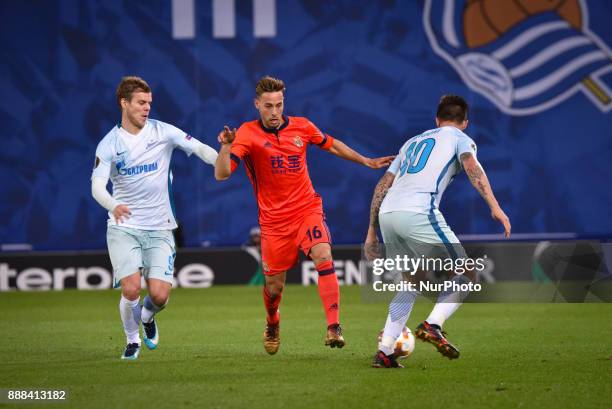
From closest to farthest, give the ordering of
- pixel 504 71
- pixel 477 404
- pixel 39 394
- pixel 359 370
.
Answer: pixel 477 404
pixel 39 394
pixel 359 370
pixel 504 71

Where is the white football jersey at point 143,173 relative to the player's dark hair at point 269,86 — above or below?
below

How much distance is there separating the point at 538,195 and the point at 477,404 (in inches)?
442

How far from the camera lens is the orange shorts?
25.4ft

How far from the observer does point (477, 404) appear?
5578 mm

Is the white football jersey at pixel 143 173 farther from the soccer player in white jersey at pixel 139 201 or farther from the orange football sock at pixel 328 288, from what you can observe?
the orange football sock at pixel 328 288

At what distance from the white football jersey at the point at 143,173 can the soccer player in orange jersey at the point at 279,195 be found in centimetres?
63

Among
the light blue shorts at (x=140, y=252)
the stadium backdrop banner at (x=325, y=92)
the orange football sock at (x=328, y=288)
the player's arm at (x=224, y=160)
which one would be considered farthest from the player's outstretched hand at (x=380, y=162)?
the stadium backdrop banner at (x=325, y=92)

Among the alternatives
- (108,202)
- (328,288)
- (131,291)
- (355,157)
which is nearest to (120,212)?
(108,202)

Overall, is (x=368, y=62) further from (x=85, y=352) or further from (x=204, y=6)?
(x=85, y=352)

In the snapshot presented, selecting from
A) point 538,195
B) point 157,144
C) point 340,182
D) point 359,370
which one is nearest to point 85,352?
point 157,144

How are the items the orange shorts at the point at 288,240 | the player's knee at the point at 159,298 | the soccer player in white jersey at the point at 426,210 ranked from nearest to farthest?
the soccer player in white jersey at the point at 426,210
the orange shorts at the point at 288,240
the player's knee at the point at 159,298

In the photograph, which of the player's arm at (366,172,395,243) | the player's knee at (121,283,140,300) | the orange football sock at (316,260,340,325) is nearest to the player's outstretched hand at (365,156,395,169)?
the player's arm at (366,172,395,243)

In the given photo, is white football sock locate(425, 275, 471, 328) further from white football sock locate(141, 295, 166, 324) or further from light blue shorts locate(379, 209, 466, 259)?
white football sock locate(141, 295, 166, 324)

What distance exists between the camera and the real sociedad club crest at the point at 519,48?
16312 millimetres
